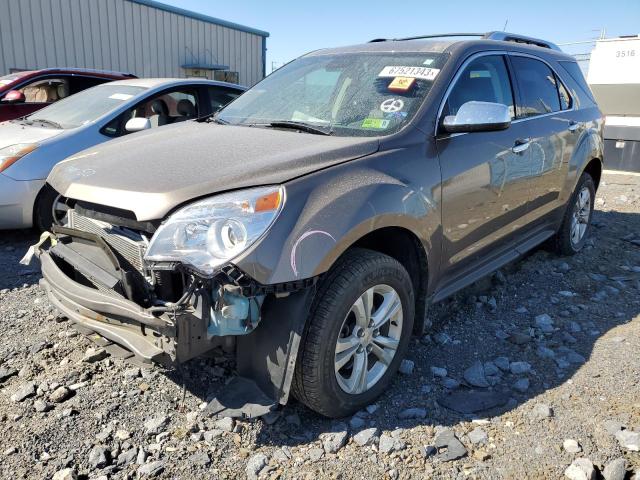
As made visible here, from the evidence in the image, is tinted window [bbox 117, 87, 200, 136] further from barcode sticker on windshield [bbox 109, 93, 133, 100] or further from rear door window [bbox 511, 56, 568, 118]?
rear door window [bbox 511, 56, 568, 118]

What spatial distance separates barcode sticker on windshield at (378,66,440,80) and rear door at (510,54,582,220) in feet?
3.20

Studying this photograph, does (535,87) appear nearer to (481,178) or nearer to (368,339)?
(481,178)

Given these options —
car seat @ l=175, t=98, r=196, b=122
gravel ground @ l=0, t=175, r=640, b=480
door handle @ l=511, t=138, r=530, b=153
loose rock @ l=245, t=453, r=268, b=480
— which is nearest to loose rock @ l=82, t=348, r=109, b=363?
gravel ground @ l=0, t=175, r=640, b=480

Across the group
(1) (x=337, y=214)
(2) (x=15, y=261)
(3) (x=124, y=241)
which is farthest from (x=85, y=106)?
→ (1) (x=337, y=214)

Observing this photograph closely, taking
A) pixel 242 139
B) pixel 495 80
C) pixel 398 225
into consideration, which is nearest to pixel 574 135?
pixel 495 80

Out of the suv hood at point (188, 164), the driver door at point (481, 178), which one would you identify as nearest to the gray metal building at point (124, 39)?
the suv hood at point (188, 164)

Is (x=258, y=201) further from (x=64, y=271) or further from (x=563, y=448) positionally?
(x=563, y=448)

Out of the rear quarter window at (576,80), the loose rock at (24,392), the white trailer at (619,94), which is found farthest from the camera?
the white trailer at (619,94)

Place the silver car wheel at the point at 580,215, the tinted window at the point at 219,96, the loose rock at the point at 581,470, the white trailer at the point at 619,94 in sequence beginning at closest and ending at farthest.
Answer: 1. the loose rock at the point at 581,470
2. the silver car wheel at the point at 580,215
3. the tinted window at the point at 219,96
4. the white trailer at the point at 619,94

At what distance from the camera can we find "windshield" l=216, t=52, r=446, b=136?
2.92m

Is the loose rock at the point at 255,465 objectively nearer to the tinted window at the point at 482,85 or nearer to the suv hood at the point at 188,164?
the suv hood at the point at 188,164

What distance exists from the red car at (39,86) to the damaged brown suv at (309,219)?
4560mm

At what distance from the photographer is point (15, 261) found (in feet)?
15.1

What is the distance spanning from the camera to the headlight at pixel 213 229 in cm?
208
